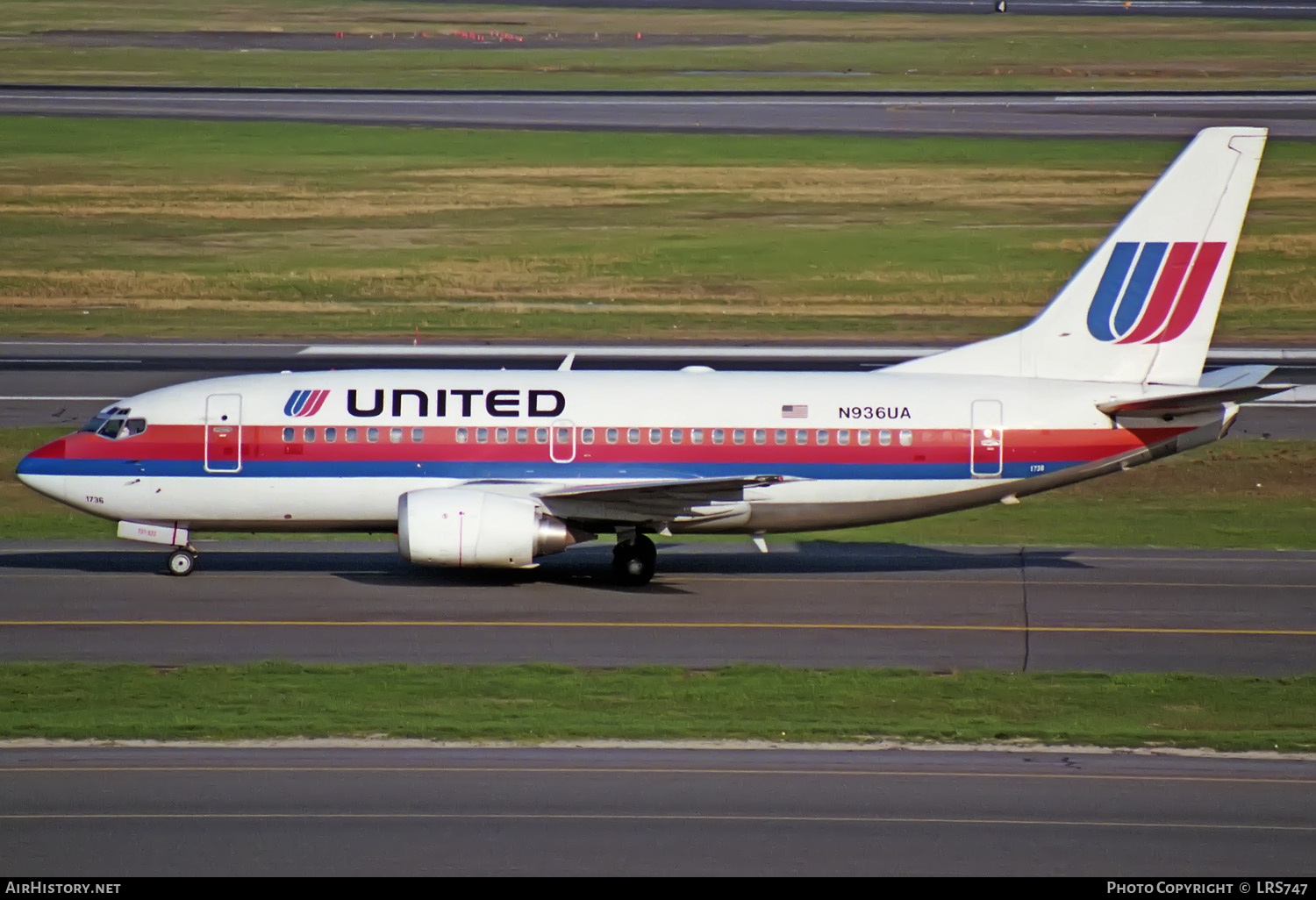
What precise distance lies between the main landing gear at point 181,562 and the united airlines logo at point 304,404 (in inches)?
133

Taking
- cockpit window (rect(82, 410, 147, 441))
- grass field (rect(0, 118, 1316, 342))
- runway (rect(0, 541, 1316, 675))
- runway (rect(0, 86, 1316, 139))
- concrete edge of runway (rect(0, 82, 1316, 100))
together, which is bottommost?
runway (rect(0, 541, 1316, 675))

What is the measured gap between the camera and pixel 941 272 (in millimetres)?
72062

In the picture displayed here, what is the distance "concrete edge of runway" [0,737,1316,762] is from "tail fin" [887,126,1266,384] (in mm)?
11886

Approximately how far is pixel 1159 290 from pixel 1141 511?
881 centimetres

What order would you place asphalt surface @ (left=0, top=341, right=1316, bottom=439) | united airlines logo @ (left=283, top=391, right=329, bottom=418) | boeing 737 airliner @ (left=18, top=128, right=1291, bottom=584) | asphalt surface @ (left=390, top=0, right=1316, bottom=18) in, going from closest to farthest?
1. boeing 737 airliner @ (left=18, top=128, right=1291, bottom=584)
2. united airlines logo @ (left=283, top=391, right=329, bottom=418)
3. asphalt surface @ (left=0, top=341, right=1316, bottom=439)
4. asphalt surface @ (left=390, top=0, right=1316, bottom=18)

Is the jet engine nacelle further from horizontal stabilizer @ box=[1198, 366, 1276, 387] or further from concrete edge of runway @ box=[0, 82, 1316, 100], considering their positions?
concrete edge of runway @ box=[0, 82, 1316, 100]

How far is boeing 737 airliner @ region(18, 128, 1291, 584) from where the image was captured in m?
33.5

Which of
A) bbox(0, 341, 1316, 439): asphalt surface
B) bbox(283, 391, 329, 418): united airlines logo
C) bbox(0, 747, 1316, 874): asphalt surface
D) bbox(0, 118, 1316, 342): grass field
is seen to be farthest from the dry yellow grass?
bbox(0, 747, 1316, 874): asphalt surface

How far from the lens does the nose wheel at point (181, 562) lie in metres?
34.1

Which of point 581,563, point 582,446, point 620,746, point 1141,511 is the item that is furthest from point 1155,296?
point 620,746

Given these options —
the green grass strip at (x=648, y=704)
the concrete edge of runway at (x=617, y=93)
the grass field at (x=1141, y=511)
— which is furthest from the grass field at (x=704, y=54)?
the green grass strip at (x=648, y=704)

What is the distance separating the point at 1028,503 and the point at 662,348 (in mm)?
19040

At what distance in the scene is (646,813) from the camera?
68.3ft
